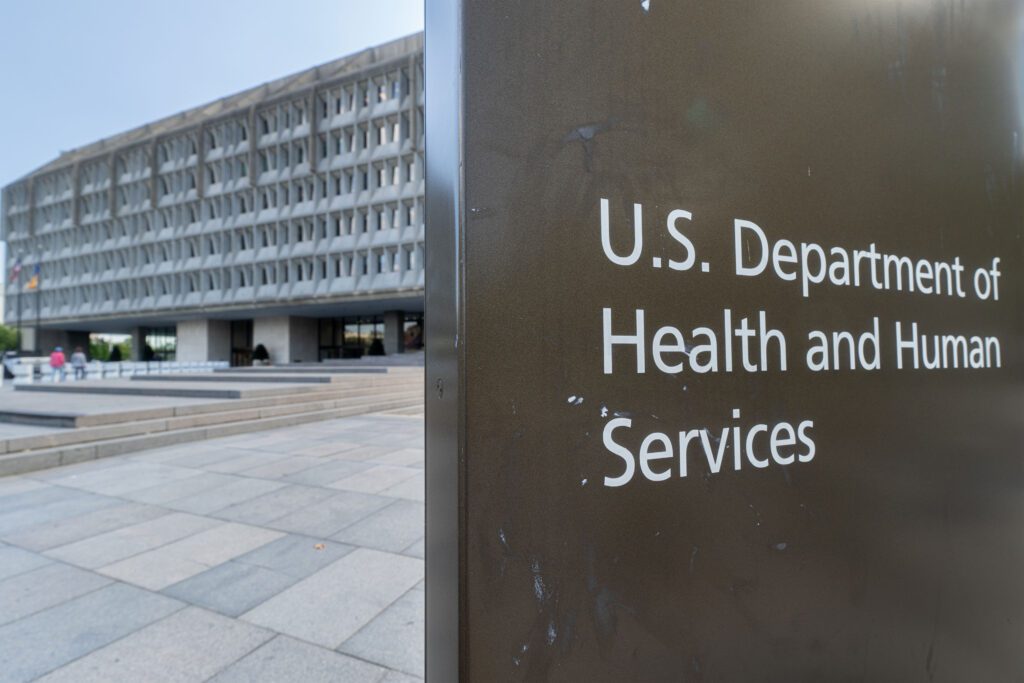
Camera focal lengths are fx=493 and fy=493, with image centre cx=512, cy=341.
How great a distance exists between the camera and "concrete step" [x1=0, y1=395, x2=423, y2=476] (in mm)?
6676

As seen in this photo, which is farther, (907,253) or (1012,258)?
(1012,258)

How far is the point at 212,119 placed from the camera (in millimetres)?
40094

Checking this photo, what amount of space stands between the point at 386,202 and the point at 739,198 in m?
35.7

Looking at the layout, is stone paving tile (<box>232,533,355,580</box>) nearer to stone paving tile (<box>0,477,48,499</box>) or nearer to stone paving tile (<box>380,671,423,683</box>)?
stone paving tile (<box>380,671,423,683</box>)

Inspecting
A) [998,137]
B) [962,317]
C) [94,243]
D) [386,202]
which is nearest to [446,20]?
[962,317]

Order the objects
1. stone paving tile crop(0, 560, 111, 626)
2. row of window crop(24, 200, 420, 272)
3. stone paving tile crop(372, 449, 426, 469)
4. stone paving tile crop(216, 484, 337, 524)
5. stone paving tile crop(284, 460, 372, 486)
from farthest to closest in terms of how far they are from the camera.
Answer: row of window crop(24, 200, 420, 272) < stone paving tile crop(372, 449, 426, 469) < stone paving tile crop(284, 460, 372, 486) < stone paving tile crop(216, 484, 337, 524) < stone paving tile crop(0, 560, 111, 626)

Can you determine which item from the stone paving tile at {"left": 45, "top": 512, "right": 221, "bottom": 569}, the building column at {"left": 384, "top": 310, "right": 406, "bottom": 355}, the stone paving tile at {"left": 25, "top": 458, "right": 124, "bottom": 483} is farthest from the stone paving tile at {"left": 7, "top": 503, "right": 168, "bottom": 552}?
the building column at {"left": 384, "top": 310, "right": 406, "bottom": 355}

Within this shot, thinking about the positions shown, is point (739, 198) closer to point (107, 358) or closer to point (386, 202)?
point (386, 202)

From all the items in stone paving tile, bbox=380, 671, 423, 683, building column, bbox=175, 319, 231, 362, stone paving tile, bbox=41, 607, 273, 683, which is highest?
building column, bbox=175, 319, 231, 362

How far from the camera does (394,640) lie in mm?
2695

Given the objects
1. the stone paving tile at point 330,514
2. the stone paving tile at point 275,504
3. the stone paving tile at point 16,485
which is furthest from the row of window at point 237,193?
the stone paving tile at point 330,514

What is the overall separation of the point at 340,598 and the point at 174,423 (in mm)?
7724

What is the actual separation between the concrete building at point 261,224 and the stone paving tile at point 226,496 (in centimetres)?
2536

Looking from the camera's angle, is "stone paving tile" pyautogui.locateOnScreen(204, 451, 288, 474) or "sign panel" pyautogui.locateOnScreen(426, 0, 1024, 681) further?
"stone paving tile" pyautogui.locateOnScreen(204, 451, 288, 474)
